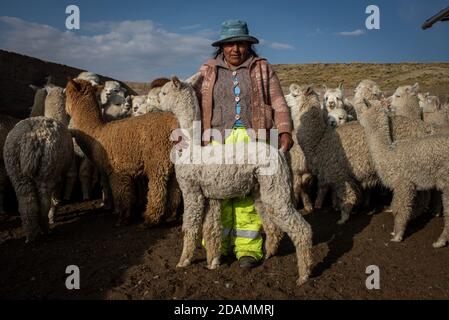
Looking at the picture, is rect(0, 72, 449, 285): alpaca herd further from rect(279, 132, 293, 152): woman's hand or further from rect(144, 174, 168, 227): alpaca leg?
rect(279, 132, 293, 152): woman's hand

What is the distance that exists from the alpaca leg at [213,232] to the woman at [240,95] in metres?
0.29

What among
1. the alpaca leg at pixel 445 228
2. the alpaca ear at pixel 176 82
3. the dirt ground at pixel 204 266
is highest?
the alpaca ear at pixel 176 82

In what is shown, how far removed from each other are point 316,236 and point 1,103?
8.67 meters

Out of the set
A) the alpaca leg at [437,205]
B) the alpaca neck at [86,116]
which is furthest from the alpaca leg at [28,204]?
the alpaca leg at [437,205]

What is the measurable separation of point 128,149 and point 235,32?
2.50 meters

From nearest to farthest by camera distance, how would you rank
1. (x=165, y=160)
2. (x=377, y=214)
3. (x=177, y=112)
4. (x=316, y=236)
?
(x=177, y=112) → (x=316, y=236) → (x=165, y=160) → (x=377, y=214)

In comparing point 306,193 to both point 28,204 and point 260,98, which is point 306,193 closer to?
point 260,98

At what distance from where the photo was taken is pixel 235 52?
3904mm

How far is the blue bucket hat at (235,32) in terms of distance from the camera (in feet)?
12.5

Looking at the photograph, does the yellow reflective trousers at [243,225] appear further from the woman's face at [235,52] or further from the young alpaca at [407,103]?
the young alpaca at [407,103]
